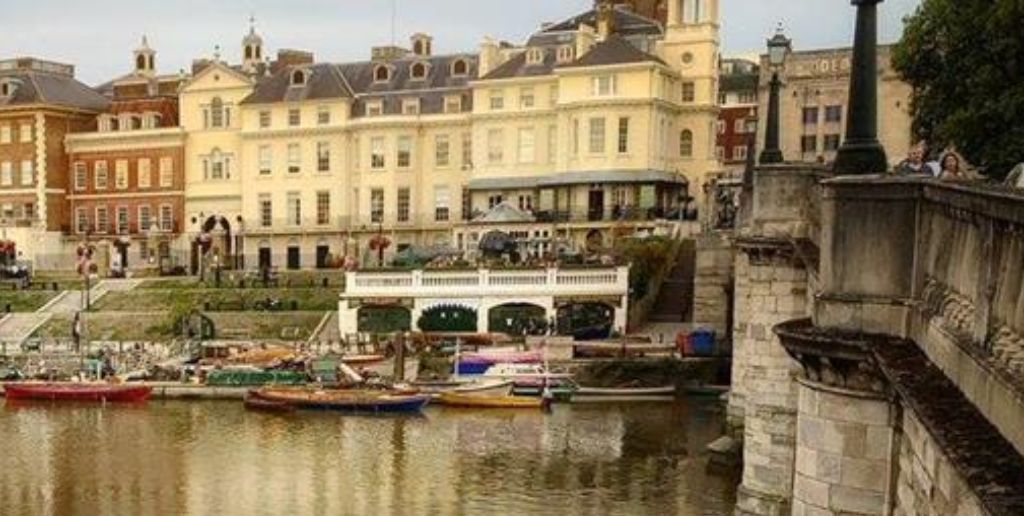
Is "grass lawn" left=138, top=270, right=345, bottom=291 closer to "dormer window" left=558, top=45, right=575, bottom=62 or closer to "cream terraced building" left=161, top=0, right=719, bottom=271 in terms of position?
"cream terraced building" left=161, top=0, right=719, bottom=271

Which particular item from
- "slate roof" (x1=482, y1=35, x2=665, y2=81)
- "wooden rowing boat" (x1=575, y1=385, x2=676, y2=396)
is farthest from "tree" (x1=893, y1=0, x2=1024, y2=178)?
"slate roof" (x1=482, y1=35, x2=665, y2=81)

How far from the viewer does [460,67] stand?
249 ft

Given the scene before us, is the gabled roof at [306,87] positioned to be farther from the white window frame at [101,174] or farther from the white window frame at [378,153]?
the white window frame at [101,174]

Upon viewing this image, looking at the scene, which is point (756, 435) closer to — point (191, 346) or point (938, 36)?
point (938, 36)

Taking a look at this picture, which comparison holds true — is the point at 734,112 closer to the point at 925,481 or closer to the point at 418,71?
the point at 418,71

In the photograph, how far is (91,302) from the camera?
215ft

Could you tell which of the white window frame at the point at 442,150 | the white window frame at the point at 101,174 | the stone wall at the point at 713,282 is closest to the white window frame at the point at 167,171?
the white window frame at the point at 101,174

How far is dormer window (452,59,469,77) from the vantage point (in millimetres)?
75750

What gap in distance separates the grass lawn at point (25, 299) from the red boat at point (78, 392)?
19.0 m

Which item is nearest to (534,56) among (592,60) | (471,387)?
(592,60)

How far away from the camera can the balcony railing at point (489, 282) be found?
2060 inches

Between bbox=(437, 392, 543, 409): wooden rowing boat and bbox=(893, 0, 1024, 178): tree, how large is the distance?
51.2 feet

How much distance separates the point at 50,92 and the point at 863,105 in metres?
80.2

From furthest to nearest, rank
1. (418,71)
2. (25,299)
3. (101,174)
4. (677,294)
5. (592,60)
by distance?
(101,174), (418,71), (592,60), (25,299), (677,294)
